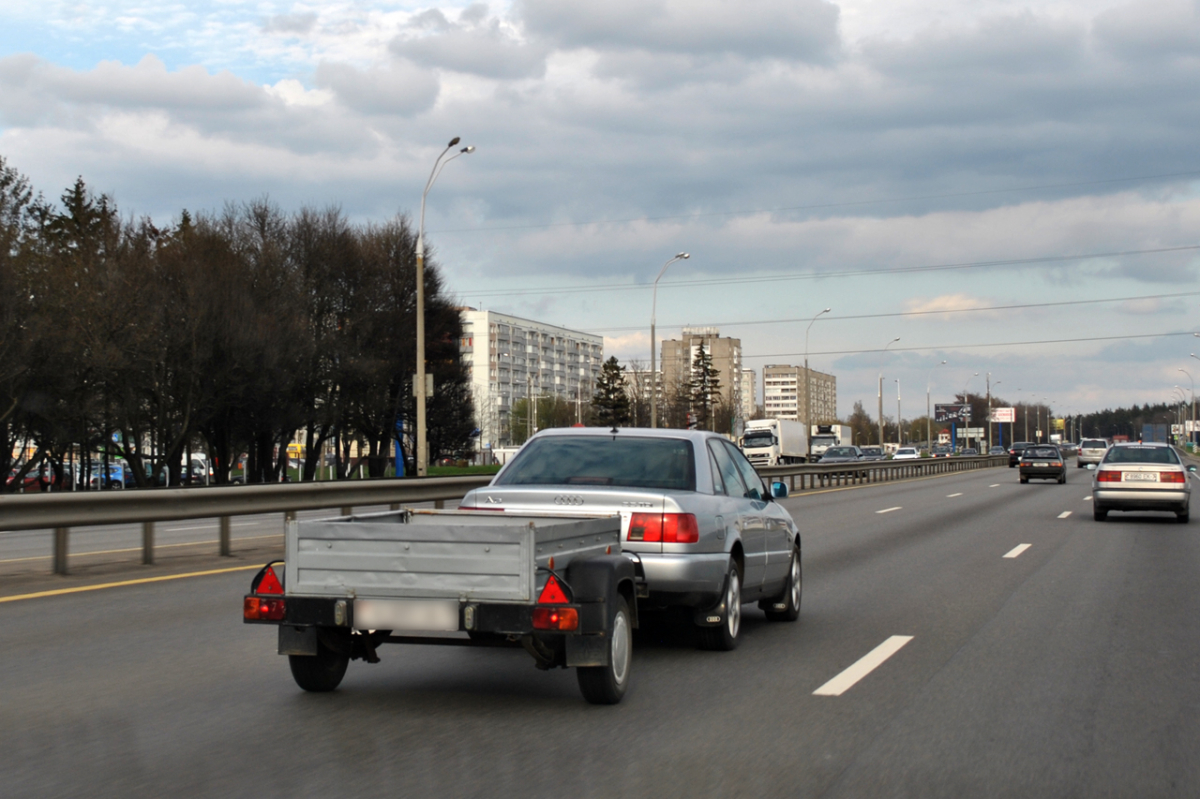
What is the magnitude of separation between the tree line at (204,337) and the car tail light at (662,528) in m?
37.6

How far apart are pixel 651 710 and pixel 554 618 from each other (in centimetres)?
89

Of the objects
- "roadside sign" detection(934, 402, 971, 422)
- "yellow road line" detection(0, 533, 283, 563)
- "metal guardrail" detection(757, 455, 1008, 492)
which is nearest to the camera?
"yellow road line" detection(0, 533, 283, 563)

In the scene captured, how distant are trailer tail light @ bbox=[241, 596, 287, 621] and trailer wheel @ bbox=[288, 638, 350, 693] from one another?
13.7 inches

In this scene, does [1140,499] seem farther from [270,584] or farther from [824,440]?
[824,440]

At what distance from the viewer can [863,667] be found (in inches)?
314

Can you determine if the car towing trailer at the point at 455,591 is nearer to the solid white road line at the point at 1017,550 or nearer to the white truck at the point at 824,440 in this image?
the solid white road line at the point at 1017,550

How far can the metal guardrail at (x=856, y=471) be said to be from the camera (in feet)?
135

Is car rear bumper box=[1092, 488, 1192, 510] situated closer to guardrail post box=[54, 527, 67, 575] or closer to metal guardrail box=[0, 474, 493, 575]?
metal guardrail box=[0, 474, 493, 575]

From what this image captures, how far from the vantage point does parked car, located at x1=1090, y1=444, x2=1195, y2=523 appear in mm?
23083

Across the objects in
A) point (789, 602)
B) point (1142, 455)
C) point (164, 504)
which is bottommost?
point (789, 602)

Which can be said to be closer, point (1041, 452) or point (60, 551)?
point (60, 551)

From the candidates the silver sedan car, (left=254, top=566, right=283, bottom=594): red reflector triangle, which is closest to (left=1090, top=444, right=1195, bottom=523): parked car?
the silver sedan car

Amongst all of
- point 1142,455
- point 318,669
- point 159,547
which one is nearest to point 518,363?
point 1142,455

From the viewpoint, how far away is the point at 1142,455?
77.9 feet
